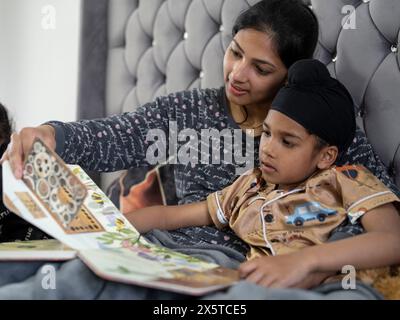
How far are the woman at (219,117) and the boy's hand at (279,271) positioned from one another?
0.24 meters

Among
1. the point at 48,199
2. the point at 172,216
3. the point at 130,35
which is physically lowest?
the point at 172,216

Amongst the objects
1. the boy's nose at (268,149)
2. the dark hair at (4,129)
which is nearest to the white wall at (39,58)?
the dark hair at (4,129)

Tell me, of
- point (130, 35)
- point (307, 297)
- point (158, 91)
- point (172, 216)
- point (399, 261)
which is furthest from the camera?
point (130, 35)

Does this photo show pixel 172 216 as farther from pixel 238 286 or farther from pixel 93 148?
pixel 238 286

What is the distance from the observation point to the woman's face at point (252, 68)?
1.29 meters

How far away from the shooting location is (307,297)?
2.43 feet

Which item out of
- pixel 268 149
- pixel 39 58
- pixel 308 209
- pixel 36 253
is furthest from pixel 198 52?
pixel 39 58

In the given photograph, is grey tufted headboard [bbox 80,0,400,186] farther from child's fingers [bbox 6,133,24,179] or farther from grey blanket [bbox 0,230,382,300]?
child's fingers [bbox 6,133,24,179]

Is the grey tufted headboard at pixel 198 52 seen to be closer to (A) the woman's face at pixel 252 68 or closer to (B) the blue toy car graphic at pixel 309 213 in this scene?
(A) the woman's face at pixel 252 68

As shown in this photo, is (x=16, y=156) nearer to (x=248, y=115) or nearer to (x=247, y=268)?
(x=247, y=268)

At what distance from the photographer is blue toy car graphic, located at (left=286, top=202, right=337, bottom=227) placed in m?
1.05

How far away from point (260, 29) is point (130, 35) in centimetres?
110

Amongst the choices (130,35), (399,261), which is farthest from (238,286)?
(130,35)

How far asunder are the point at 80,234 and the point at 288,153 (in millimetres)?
448
